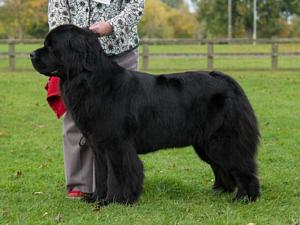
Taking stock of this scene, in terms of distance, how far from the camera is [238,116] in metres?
5.27

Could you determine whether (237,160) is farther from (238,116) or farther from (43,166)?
(43,166)

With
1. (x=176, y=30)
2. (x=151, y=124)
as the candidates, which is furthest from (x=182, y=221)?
(x=176, y=30)

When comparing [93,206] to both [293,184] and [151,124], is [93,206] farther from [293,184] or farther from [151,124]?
[293,184]

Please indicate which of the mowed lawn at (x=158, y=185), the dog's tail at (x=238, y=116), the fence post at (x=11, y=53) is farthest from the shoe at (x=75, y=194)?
the fence post at (x=11, y=53)

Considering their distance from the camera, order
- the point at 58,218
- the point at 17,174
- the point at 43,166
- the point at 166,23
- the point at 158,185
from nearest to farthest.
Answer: the point at 58,218
the point at 158,185
the point at 17,174
the point at 43,166
the point at 166,23

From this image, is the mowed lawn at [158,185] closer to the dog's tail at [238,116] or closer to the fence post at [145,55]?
the dog's tail at [238,116]

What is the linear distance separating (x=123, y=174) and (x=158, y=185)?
1.09 metres

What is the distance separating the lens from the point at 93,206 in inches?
203

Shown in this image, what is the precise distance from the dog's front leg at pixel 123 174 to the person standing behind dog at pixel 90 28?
2.08 feet

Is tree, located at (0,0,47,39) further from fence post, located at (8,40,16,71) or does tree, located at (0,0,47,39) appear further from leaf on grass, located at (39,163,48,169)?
leaf on grass, located at (39,163,48,169)

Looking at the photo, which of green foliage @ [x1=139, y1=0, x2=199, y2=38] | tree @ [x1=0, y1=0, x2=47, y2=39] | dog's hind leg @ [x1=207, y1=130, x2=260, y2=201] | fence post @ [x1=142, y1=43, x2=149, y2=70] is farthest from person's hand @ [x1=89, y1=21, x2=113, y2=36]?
green foliage @ [x1=139, y1=0, x2=199, y2=38]

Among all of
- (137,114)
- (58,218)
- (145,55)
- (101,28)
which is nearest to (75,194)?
(58,218)

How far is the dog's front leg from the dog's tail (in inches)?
36.5

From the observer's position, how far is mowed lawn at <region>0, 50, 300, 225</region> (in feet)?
15.5
